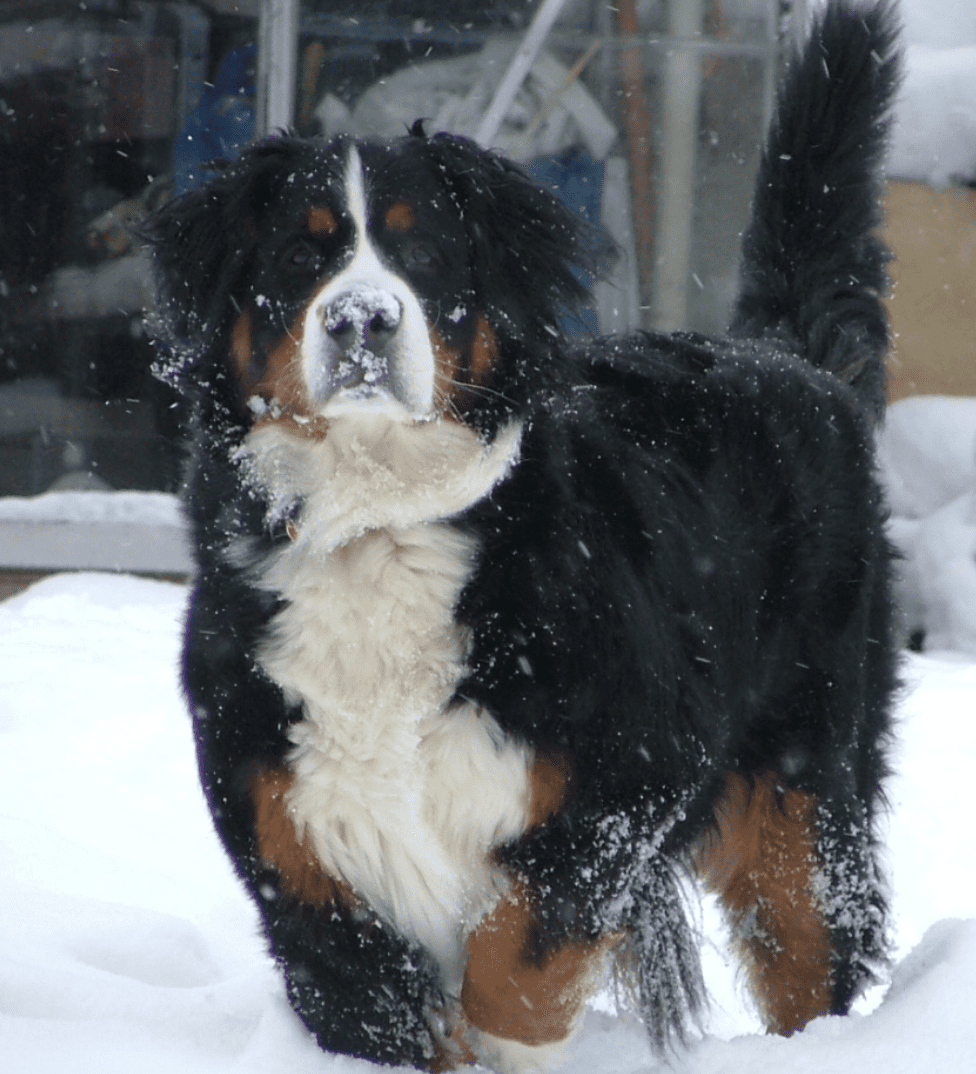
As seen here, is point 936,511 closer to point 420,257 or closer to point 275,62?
point 275,62

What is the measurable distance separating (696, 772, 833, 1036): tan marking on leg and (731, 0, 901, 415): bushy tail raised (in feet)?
3.37

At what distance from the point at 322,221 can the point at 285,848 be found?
1046mm

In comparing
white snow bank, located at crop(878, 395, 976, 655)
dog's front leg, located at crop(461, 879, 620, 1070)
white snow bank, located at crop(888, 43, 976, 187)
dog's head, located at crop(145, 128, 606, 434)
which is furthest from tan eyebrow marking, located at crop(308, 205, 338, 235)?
white snow bank, located at crop(888, 43, 976, 187)

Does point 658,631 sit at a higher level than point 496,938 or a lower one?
higher

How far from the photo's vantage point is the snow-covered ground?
7.02ft

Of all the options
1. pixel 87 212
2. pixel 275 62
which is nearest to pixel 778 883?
pixel 275 62

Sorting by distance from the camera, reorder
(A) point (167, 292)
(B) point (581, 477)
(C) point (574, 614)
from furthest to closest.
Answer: (A) point (167, 292)
(B) point (581, 477)
(C) point (574, 614)

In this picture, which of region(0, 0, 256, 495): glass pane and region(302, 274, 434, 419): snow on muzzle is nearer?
region(302, 274, 434, 419): snow on muzzle

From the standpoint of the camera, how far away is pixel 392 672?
2.17 metres

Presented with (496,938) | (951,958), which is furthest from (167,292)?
(951,958)

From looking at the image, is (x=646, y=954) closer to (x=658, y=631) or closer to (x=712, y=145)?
(x=658, y=631)

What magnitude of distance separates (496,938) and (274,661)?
1.87 ft

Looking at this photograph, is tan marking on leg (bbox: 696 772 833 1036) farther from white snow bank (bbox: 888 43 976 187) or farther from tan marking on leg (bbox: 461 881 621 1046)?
white snow bank (bbox: 888 43 976 187)

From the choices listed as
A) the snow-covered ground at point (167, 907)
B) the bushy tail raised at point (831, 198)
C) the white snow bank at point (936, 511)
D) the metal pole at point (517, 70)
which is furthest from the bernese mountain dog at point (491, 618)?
the metal pole at point (517, 70)
